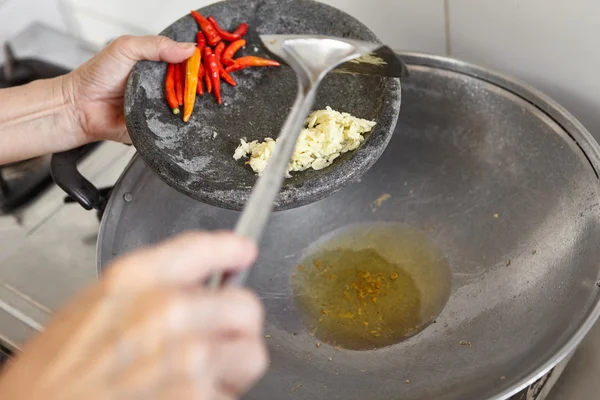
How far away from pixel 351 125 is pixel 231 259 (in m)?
0.45

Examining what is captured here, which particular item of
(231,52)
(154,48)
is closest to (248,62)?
(231,52)

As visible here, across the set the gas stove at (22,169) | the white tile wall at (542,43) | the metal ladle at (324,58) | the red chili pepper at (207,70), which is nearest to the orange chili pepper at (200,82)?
the red chili pepper at (207,70)

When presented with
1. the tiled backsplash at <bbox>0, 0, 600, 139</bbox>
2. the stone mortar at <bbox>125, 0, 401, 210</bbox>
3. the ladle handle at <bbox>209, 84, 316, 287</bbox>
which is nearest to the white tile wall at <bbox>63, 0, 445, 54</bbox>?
the tiled backsplash at <bbox>0, 0, 600, 139</bbox>

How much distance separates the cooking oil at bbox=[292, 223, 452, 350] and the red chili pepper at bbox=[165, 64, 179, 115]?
0.86 feet

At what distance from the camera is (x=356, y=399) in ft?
2.44

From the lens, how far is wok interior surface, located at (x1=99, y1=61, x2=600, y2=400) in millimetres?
749

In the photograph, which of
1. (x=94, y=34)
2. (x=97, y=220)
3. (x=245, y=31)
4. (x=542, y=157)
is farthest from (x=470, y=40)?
(x=94, y=34)

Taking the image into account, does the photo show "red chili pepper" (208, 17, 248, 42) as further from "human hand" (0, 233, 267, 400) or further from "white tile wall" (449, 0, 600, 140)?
"human hand" (0, 233, 267, 400)

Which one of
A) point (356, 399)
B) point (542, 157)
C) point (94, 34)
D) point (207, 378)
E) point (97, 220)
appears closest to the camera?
point (207, 378)

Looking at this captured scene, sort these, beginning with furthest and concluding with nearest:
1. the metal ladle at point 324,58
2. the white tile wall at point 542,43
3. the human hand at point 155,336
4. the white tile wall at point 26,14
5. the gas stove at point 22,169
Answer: the white tile wall at point 26,14 → the gas stove at point 22,169 → the white tile wall at point 542,43 → the metal ladle at point 324,58 → the human hand at point 155,336

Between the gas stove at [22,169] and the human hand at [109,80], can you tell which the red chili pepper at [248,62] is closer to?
the human hand at [109,80]

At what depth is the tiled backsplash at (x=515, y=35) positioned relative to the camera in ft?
2.77

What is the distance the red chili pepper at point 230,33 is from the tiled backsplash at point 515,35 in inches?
7.4

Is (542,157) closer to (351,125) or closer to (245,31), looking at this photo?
(351,125)
